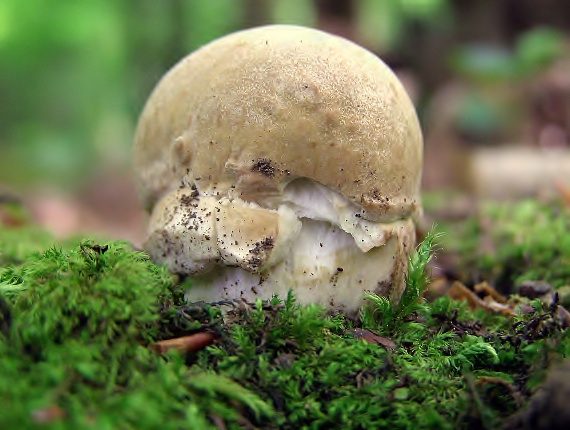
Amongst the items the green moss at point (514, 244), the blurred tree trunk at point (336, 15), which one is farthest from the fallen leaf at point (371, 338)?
the blurred tree trunk at point (336, 15)

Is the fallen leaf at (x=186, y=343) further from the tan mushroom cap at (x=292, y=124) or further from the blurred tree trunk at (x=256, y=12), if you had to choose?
the blurred tree trunk at (x=256, y=12)

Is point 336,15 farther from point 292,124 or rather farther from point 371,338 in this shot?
point 371,338

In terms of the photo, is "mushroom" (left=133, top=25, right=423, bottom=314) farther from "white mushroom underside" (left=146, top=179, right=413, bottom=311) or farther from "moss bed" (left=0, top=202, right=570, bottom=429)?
"moss bed" (left=0, top=202, right=570, bottom=429)

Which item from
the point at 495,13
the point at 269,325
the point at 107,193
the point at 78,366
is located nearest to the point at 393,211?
the point at 269,325

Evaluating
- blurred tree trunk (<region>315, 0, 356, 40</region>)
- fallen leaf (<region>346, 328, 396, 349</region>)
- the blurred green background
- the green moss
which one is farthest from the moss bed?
blurred tree trunk (<region>315, 0, 356, 40</region>)

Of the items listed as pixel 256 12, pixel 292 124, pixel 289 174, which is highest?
pixel 256 12

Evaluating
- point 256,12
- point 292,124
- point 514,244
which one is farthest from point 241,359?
point 256,12
